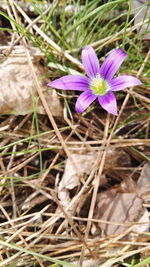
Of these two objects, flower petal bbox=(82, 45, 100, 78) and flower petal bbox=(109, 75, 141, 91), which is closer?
flower petal bbox=(109, 75, 141, 91)

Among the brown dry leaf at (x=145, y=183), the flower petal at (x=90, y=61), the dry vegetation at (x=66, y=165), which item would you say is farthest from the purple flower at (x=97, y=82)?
the brown dry leaf at (x=145, y=183)

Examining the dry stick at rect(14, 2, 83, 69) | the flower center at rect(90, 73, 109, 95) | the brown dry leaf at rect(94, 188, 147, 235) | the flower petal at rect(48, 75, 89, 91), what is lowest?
the brown dry leaf at rect(94, 188, 147, 235)

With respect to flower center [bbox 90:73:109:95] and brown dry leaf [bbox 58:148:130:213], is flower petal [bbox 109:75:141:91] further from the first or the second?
brown dry leaf [bbox 58:148:130:213]

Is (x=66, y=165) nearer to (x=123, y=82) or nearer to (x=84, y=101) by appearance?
(x=84, y=101)

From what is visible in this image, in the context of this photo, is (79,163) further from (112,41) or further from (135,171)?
(112,41)

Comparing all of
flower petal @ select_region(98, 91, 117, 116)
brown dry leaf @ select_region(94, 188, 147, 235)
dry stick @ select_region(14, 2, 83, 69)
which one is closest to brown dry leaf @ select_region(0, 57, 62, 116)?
dry stick @ select_region(14, 2, 83, 69)

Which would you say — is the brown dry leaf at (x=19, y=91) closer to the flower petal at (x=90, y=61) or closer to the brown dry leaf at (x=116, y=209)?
the flower petal at (x=90, y=61)

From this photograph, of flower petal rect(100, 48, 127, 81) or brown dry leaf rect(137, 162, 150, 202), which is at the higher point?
flower petal rect(100, 48, 127, 81)
